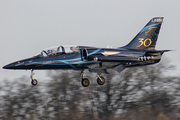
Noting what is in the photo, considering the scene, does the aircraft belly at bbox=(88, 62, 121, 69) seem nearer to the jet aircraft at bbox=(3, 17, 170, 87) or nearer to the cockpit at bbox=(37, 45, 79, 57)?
the jet aircraft at bbox=(3, 17, 170, 87)

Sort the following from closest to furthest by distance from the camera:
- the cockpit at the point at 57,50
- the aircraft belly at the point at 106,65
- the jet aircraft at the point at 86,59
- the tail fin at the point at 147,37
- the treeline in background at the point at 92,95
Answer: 1. the jet aircraft at the point at 86,59
2. the cockpit at the point at 57,50
3. the aircraft belly at the point at 106,65
4. the tail fin at the point at 147,37
5. the treeline in background at the point at 92,95

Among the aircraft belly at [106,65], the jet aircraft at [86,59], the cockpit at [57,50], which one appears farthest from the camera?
the aircraft belly at [106,65]

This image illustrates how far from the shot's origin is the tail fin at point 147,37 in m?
26.4

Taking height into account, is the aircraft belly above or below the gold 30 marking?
below

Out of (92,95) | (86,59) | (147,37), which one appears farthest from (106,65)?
(92,95)

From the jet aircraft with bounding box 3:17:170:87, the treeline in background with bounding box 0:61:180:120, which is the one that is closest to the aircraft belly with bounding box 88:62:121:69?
the jet aircraft with bounding box 3:17:170:87

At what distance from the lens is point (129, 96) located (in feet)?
135

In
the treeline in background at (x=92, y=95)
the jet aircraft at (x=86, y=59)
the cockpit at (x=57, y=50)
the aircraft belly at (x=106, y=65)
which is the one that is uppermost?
the cockpit at (x=57, y=50)

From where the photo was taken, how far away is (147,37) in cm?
2670

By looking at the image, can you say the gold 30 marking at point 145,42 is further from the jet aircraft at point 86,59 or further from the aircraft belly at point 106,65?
the aircraft belly at point 106,65

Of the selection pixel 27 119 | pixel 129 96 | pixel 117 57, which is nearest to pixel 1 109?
pixel 27 119

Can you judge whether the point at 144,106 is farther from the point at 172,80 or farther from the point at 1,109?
the point at 1,109

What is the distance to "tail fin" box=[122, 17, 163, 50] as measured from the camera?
2641 cm

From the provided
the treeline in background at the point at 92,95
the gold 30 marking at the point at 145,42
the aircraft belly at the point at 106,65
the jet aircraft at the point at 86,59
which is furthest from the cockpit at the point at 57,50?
the treeline in background at the point at 92,95
